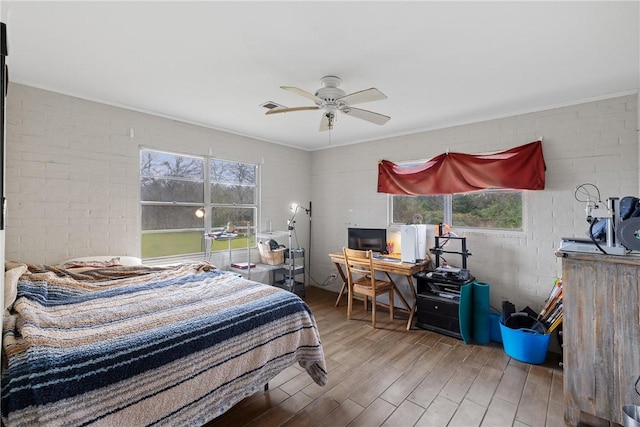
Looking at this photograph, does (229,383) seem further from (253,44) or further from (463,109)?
(463,109)

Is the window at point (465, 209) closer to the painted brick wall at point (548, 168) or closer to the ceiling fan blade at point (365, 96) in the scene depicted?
the painted brick wall at point (548, 168)

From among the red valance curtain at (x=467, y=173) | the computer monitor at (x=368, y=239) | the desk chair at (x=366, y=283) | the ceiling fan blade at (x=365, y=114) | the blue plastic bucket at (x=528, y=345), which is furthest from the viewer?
the computer monitor at (x=368, y=239)

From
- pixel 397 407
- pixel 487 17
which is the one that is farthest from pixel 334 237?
pixel 487 17

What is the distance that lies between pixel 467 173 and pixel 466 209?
18.2 inches

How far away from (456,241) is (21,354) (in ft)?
12.5

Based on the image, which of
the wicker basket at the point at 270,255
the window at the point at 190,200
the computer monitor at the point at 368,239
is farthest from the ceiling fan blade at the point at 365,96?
the wicker basket at the point at 270,255

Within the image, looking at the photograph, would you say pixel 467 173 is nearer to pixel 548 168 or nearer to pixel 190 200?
pixel 548 168

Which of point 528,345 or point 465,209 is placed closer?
point 528,345

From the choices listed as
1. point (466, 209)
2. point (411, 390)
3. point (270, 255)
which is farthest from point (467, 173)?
point (270, 255)

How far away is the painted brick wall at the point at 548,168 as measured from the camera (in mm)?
2695

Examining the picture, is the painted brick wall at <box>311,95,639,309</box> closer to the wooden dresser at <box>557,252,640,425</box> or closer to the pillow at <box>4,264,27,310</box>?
the wooden dresser at <box>557,252,640,425</box>

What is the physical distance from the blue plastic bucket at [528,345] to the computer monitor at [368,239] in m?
1.71

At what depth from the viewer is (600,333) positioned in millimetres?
1806

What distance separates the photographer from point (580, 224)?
2863 mm
